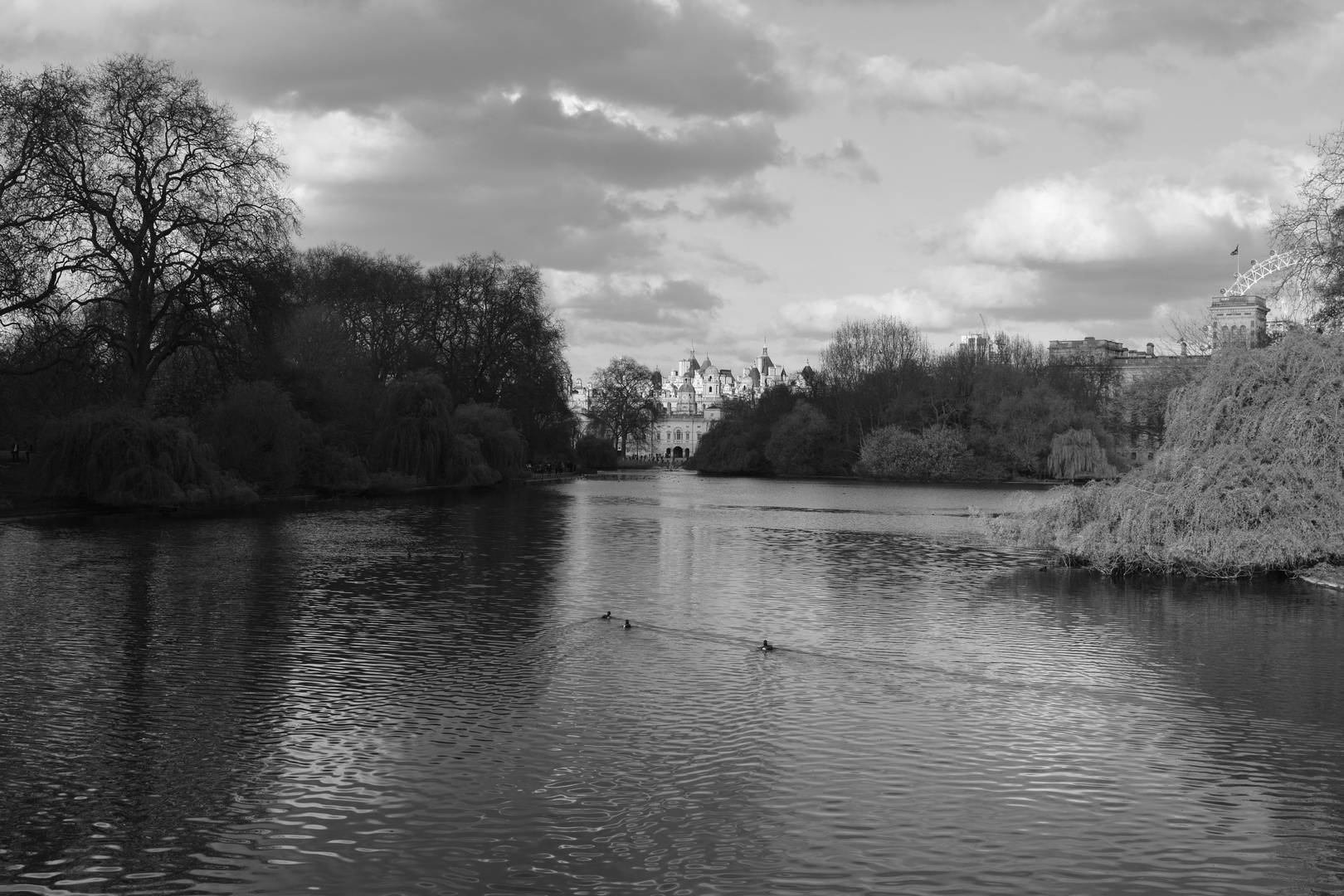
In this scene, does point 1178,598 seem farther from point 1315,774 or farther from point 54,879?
point 54,879

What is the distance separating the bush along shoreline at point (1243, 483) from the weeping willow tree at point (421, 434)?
3839cm

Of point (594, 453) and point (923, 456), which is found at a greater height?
point (594, 453)

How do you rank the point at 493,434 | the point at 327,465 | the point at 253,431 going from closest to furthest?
1. the point at 253,431
2. the point at 327,465
3. the point at 493,434

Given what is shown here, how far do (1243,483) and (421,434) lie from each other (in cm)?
4178

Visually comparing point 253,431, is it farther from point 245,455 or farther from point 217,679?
point 217,679

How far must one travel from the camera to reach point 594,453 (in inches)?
4417

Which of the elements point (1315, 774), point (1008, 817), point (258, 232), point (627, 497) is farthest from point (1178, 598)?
point (627, 497)

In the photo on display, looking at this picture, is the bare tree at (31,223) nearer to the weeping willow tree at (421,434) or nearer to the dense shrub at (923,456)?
the weeping willow tree at (421,434)

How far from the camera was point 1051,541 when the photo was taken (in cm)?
2608

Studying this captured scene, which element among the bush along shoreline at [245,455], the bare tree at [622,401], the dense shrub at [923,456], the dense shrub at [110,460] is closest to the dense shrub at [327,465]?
the bush along shoreline at [245,455]

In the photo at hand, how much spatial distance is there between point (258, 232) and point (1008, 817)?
128 ft

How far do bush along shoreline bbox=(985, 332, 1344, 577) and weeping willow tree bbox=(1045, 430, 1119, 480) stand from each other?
56.4m

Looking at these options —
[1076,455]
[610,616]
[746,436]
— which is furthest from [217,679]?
[746,436]

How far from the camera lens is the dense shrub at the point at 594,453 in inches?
4348
